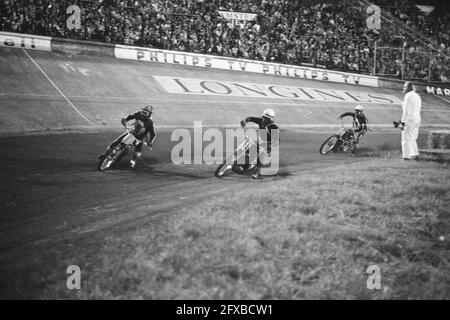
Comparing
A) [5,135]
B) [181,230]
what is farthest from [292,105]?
[181,230]

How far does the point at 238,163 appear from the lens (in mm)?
11453

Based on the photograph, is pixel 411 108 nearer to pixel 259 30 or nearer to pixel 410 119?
pixel 410 119

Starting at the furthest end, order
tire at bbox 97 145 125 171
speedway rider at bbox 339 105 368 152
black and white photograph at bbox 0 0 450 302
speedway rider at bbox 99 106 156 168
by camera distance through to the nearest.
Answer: speedway rider at bbox 339 105 368 152 → speedway rider at bbox 99 106 156 168 → tire at bbox 97 145 125 171 → black and white photograph at bbox 0 0 450 302

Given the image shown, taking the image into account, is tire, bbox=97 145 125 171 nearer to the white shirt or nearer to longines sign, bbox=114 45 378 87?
the white shirt

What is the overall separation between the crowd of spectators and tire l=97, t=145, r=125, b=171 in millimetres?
12891

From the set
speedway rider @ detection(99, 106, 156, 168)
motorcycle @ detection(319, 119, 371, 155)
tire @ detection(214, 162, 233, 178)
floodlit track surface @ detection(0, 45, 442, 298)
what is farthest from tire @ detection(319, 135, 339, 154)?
speedway rider @ detection(99, 106, 156, 168)

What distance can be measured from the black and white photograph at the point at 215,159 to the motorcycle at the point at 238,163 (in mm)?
54

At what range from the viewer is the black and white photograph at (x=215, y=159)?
5609 mm

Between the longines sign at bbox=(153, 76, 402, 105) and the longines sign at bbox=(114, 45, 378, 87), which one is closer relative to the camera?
the longines sign at bbox=(153, 76, 402, 105)

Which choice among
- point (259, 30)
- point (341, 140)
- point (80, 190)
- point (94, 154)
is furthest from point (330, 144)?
point (259, 30)

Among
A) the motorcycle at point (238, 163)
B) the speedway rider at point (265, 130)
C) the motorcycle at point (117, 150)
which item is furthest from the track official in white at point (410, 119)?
the motorcycle at point (117, 150)

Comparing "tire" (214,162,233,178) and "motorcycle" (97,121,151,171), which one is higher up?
"motorcycle" (97,121,151,171)

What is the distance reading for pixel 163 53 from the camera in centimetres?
2461

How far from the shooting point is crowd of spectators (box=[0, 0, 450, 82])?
22.0 meters
